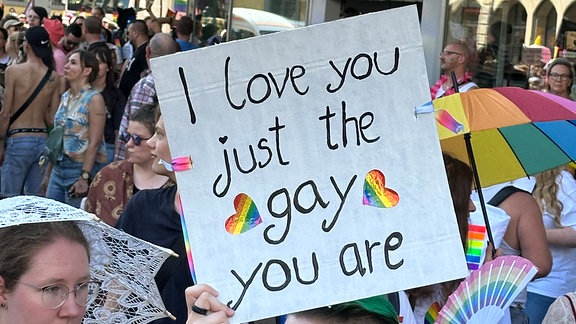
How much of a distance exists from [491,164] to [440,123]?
0.61 meters

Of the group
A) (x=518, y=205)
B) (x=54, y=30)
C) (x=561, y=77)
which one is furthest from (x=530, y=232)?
(x=54, y=30)

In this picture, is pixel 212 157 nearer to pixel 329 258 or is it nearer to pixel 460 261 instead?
pixel 329 258

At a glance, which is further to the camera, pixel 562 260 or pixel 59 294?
pixel 562 260

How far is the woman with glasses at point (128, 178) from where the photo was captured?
4973mm

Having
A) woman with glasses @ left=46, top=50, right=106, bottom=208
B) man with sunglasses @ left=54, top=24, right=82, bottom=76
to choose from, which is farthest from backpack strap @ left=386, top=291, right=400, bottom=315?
man with sunglasses @ left=54, top=24, right=82, bottom=76

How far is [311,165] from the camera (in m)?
2.37

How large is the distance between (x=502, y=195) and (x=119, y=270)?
2.12 metres

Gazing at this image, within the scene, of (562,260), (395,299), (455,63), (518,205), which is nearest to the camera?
(395,299)

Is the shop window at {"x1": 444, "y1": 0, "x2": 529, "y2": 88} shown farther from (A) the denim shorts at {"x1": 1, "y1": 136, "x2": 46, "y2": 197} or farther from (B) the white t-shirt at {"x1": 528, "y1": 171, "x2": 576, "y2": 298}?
(A) the denim shorts at {"x1": 1, "y1": 136, "x2": 46, "y2": 197}

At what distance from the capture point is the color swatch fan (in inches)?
110

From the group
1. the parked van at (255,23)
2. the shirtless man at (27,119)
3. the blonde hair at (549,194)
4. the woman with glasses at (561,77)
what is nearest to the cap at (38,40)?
the shirtless man at (27,119)

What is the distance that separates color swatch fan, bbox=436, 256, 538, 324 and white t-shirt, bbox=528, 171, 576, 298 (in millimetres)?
2466

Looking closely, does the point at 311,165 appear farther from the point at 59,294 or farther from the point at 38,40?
the point at 38,40

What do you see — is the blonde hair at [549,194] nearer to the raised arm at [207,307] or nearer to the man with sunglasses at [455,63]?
the man with sunglasses at [455,63]
